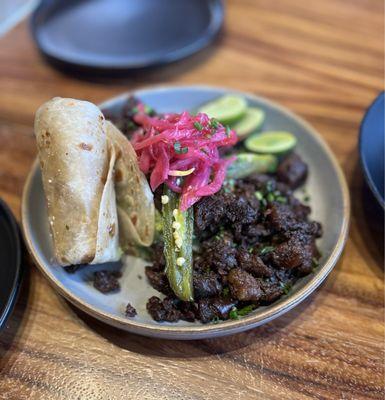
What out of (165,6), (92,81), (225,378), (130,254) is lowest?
(225,378)

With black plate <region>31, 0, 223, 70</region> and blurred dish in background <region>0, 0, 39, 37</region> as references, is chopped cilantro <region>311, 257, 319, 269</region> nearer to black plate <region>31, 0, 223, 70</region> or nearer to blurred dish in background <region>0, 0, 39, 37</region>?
black plate <region>31, 0, 223, 70</region>

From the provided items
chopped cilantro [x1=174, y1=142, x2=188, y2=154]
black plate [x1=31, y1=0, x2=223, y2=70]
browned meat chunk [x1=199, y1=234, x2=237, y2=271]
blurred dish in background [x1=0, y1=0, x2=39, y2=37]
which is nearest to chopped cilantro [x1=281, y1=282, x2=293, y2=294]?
browned meat chunk [x1=199, y1=234, x2=237, y2=271]

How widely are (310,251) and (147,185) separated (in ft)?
2.71

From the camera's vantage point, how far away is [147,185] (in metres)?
1.98

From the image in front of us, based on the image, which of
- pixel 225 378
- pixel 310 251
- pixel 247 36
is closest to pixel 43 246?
pixel 225 378

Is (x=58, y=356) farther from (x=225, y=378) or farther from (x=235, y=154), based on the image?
(x=235, y=154)

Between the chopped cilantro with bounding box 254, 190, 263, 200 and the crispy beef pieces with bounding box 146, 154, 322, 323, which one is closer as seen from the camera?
the crispy beef pieces with bounding box 146, 154, 322, 323

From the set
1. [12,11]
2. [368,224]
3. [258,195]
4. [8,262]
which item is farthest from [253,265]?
[12,11]

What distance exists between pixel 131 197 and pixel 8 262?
0.67m

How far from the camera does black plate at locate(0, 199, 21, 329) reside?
1.82 meters

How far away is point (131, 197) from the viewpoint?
6.79ft

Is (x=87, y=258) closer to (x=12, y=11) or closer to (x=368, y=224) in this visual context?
(x=368, y=224)

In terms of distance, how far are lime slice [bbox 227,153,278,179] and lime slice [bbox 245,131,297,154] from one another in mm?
47

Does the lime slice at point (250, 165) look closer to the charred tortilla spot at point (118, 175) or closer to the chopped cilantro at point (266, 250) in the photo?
the chopped cilantro at point (266, 250)
